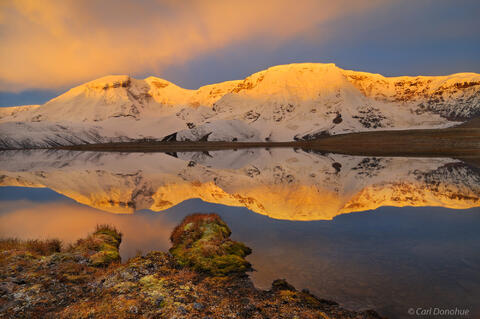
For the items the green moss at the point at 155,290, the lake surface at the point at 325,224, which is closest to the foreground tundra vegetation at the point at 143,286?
the green moss at the point at 155,290

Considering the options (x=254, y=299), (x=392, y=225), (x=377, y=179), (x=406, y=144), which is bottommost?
(x=254, y=299)

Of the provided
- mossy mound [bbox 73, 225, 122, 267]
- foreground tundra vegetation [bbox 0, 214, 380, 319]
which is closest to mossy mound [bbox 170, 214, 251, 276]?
foreground tundra vegetation [bbox 0, 214, 380, 319]

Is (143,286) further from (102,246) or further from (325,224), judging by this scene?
(325,224)

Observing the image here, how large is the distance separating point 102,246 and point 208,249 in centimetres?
568

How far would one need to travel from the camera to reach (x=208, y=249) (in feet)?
47.5

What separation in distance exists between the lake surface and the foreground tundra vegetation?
1072mm

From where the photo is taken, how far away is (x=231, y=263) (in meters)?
13.4

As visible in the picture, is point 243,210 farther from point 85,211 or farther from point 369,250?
point 85,211

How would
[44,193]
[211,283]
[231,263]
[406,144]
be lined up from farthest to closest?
1. [406,144]
2. [44,193]
3. [231,263]
4. [211,283]

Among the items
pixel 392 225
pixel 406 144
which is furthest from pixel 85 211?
pixel 406 144

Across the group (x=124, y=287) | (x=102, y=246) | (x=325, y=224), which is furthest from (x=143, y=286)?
(x=325, y=224)

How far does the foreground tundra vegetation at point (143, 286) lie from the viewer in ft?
29.5

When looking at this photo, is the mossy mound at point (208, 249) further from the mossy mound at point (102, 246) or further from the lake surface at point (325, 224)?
the mossy mound at point (102, 246)

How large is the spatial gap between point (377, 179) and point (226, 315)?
33225 millimetres
